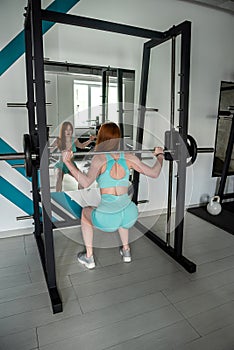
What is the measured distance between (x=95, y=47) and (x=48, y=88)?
2.31 ft

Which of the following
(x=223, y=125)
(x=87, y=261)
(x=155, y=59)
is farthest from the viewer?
(x=223, y=125)

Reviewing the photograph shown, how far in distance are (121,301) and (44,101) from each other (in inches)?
58.1

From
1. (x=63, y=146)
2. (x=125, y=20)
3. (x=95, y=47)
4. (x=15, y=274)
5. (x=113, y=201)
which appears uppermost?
(x=125, y=20)

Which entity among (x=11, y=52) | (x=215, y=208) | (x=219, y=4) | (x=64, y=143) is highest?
(x=219, y=4)

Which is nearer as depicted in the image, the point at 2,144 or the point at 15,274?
the point at 15,274

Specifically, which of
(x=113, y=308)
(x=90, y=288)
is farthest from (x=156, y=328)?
(x=90, y=288)

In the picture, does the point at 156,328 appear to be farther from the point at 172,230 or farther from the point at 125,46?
the point at 125,46

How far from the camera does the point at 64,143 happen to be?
2.71 m

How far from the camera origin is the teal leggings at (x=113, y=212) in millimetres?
2135

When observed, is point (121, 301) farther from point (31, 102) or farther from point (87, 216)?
point (31, 102)

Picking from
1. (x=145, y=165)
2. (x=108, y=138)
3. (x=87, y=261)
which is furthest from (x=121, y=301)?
(x=108, y=138)

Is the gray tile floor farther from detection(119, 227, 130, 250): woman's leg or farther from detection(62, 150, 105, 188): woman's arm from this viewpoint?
detection(62, 150, 105, 188): woman's arm

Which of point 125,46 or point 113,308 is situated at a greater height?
point 125,46

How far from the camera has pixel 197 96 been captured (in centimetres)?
362
